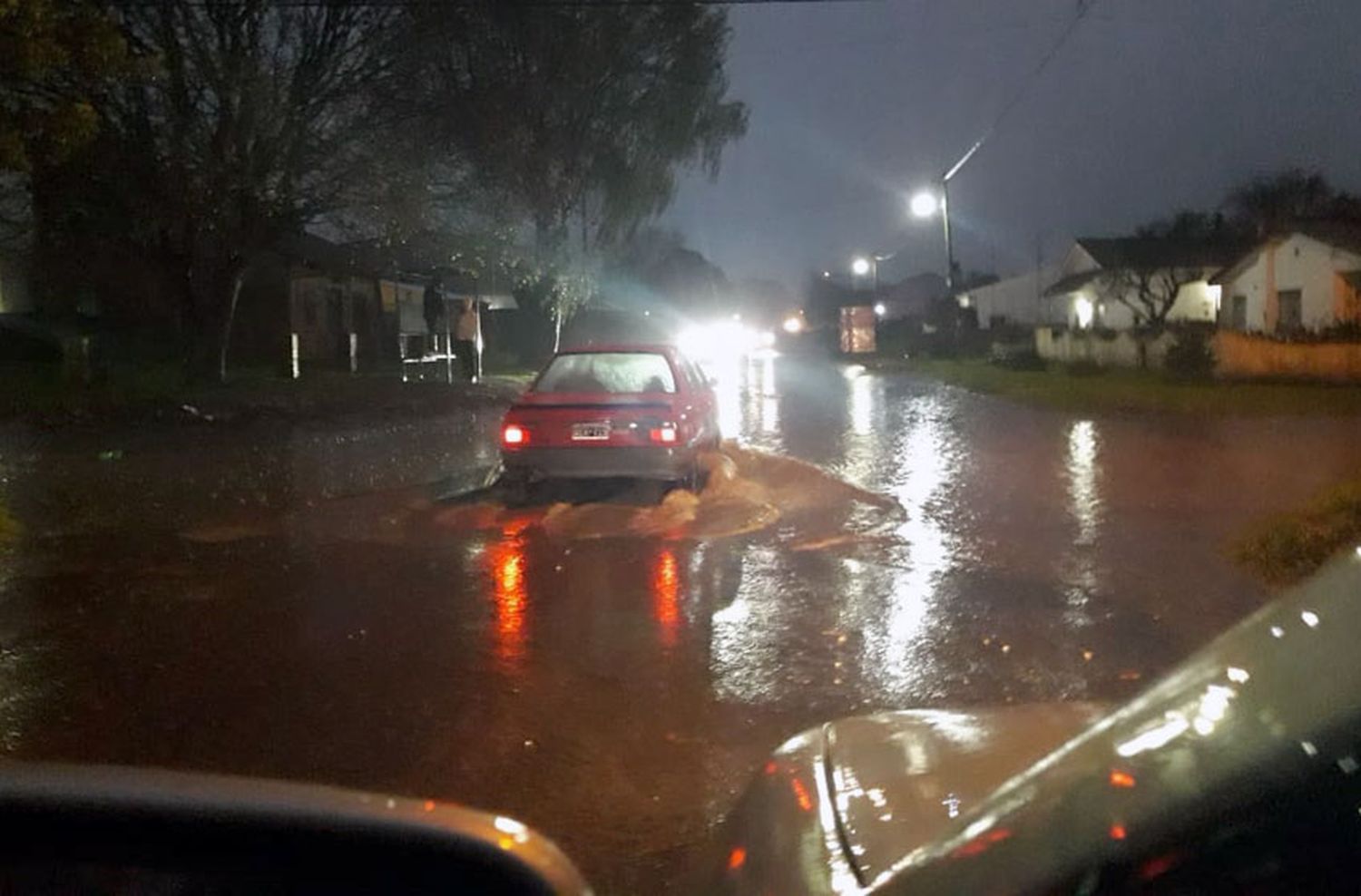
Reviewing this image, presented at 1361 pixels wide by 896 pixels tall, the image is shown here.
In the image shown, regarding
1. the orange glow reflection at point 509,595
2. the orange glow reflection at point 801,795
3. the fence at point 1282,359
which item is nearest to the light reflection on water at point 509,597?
the orange glow reflection at point 509,595

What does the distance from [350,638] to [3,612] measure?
2.30 m

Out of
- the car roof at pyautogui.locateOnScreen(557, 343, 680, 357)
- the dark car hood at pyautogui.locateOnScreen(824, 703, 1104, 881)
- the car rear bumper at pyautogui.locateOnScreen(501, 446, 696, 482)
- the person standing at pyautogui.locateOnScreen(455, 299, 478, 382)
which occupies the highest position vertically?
the person standing at pyautogui.locateOnScreen(455, 299, 478, 382)

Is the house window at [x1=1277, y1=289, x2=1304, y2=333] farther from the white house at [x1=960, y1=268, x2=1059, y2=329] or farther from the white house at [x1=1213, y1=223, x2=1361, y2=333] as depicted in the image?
the white house at [x1=960, y1=268, x2=1059, y2=329]

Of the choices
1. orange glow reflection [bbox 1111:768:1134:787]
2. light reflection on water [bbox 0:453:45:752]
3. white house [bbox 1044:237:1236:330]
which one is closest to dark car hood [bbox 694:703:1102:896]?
orange glow reflection [bbox 1111:768:1134:787]

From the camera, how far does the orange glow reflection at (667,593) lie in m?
8.96

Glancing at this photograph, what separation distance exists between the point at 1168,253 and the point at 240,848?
61.7 meters

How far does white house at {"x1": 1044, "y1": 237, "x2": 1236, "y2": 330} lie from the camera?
59.1 meters

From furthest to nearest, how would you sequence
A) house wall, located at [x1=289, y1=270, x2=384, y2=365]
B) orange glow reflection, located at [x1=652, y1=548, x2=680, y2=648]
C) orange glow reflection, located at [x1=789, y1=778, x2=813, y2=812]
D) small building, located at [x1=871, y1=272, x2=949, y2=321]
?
small building, located at [x1=871, y1=272, x2=949, y2=321] < house wall, located at [x1=289, y1=270, x2=384, y2=365] < orange glow reflection, located at [x1=652, y1=548, x2=680, y2=648] < orange glow reflection, located at [x1=789, y1=778, x2=813, y2=812]

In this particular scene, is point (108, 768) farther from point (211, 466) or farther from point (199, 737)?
point (211, 466)

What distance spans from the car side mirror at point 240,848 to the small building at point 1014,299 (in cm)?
7629

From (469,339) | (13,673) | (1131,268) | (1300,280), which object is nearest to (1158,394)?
(469,339)

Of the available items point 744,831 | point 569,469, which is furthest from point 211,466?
point 744,831

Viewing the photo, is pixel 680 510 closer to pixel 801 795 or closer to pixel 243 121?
pixel 801 795

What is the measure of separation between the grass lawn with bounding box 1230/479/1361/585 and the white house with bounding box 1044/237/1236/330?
4611cm
